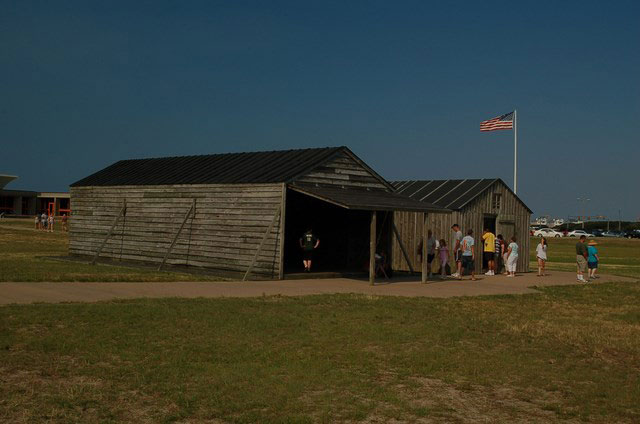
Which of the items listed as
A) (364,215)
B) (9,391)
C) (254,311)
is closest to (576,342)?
(254,311)

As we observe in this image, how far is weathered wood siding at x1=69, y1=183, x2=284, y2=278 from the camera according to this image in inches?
884

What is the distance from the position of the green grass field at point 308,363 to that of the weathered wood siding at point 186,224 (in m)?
7.68

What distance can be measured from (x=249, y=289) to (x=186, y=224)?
7861 mm

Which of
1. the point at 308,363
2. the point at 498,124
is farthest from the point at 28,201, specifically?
the point at 308,363

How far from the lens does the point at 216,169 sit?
1035 inches

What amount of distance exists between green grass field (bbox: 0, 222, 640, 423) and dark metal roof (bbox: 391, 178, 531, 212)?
1347cm

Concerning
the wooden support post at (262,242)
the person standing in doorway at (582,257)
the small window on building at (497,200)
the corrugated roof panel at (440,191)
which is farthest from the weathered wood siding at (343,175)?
the person standing in doorway at (582,257)

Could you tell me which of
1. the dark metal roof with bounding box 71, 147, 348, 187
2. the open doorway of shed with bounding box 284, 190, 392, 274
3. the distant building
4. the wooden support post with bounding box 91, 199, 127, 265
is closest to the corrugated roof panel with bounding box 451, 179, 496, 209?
the open doorway of shed with bounding box 284, 190, 392, 274

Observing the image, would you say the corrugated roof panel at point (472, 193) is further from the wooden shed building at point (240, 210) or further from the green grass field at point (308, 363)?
the green grass field at point (308, 363)

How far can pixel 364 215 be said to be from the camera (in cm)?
2658

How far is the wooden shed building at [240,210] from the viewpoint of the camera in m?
22.3

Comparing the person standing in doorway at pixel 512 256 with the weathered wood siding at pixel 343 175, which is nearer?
the weathered wood siding at pixel 343 175

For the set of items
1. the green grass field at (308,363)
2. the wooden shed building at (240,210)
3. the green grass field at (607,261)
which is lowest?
the green grass field at (308,363)

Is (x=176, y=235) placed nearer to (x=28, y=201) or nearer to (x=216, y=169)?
(x=216, y=169)
